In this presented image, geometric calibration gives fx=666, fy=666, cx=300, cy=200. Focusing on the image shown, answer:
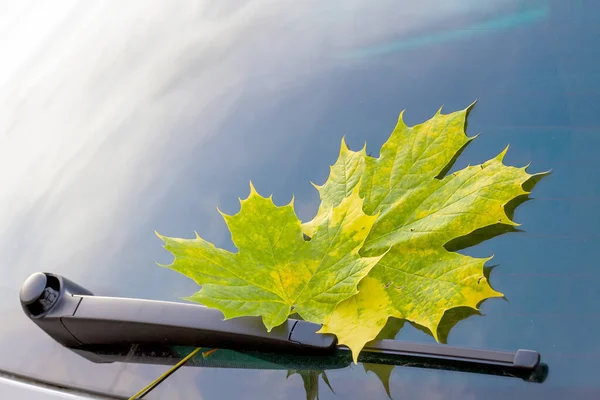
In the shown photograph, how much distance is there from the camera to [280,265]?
0.87 meters

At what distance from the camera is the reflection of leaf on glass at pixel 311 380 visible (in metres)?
0.98

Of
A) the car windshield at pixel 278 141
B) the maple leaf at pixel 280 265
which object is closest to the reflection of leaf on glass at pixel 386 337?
the car windshield at pixel 278 141

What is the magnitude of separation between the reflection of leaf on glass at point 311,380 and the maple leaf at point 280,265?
15 cm

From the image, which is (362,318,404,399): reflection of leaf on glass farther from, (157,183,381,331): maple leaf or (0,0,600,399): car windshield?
(157,183,381,331): maple leaf

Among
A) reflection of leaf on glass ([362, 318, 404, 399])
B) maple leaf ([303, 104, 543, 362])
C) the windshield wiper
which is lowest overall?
the windshield wiper

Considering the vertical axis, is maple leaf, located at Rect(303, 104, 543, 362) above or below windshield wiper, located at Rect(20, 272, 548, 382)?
above

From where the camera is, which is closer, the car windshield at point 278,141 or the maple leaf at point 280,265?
the maple leaf at point 280,265

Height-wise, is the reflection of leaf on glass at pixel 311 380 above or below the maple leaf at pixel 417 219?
below

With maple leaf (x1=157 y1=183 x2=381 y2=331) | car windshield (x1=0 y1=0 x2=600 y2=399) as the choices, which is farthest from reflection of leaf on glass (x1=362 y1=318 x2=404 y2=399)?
maple leaf (x1=157 y1=183 x2=381 y2=331)

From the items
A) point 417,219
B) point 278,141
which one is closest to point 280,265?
point 417,219

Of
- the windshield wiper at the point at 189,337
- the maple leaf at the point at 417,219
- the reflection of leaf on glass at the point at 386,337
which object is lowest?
the windshield wiper at the point at 189,337

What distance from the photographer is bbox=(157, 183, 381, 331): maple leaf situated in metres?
0.86

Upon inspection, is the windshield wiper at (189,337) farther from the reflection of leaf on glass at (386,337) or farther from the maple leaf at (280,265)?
the maple leaf at (280,265)

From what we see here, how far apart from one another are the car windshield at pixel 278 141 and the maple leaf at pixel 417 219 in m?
0.12
